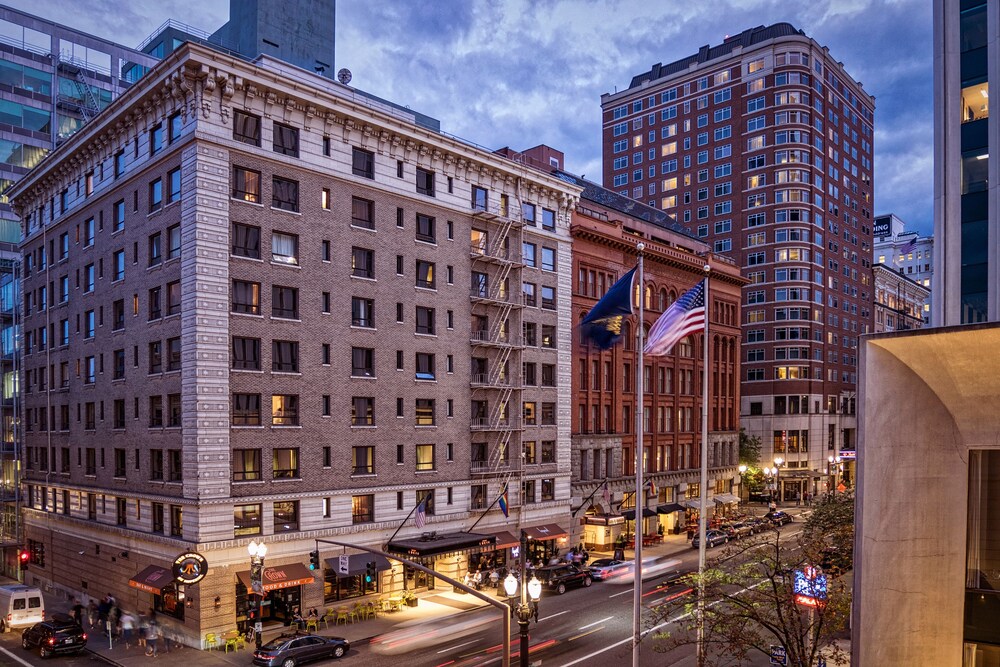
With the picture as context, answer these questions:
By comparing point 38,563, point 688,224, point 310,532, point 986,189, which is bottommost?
point 38,563

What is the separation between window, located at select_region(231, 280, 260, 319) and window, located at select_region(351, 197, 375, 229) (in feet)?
25.5

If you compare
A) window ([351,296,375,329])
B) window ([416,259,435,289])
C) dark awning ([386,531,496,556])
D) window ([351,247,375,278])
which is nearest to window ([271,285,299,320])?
window ([351,296,375,329])

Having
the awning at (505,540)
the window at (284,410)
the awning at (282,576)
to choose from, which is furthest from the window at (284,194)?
the awning at (505,540)

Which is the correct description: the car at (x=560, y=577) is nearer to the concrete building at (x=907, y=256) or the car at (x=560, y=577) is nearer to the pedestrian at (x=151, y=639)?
the pedestrian at (x=151, y=639)

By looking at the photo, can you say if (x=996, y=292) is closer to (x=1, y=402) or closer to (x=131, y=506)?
(x=131, y=506)

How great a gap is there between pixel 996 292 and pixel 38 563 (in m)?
60.3

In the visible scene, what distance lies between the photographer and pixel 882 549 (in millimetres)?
19812

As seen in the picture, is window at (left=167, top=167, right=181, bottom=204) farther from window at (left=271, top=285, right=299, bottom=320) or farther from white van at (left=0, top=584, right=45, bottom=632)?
white van at (left=0, top=584, right=45, bottom=632)

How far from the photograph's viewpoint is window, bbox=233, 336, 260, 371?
39156mm

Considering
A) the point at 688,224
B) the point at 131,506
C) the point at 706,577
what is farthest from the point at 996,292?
the point at 688,224

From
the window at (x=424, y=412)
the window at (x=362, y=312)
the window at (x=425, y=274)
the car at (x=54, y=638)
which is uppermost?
the window at (x=425, y=274)

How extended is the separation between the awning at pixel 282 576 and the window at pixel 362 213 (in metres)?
19.9

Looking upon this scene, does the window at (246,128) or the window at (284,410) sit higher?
the window at (246,128)

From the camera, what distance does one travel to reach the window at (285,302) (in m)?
40.9
